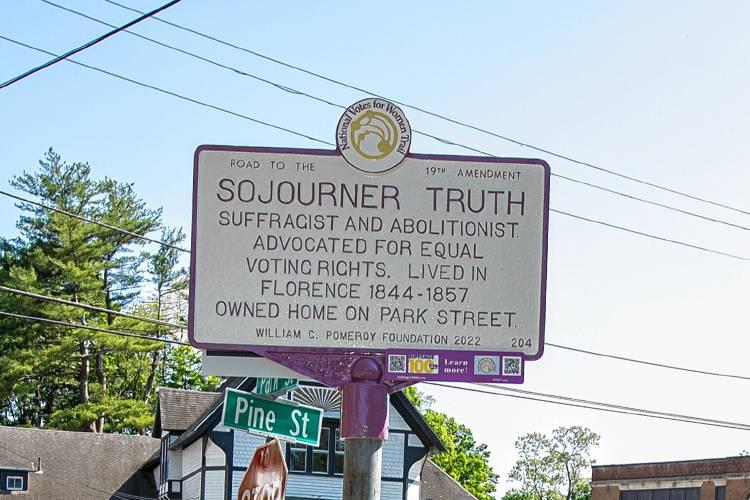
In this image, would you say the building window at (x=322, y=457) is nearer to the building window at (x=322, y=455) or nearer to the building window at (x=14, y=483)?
the building window at (x=322, y=455)

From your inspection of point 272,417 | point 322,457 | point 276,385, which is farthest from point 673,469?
point 272,417

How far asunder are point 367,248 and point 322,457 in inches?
1134

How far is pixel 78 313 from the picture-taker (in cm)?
6531

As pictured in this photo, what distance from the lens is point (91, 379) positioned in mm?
69500

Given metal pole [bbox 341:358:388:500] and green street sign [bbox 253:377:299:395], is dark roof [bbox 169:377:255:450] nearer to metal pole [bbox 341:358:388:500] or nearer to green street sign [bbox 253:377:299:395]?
green street sign [bbox 253:377:299:395]

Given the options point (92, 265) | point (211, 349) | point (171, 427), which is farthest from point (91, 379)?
point (211, 349)

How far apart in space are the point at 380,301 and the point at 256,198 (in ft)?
3.03

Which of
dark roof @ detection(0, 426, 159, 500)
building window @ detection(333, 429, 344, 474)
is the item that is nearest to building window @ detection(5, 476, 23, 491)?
dark roof @ detection(0, 426, 159, 500)

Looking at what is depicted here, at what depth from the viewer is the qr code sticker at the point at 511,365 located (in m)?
7.39

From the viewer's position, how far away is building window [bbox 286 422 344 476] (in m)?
35.3

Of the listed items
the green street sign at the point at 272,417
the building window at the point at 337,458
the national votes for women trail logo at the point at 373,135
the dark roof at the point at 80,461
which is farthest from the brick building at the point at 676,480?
the national votes for women trail logo at the point at 373,135

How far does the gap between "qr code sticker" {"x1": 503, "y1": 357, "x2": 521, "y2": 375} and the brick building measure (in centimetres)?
5242

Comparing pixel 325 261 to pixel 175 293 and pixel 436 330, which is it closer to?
pixel 436 330

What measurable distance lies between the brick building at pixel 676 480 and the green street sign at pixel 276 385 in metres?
50.4
